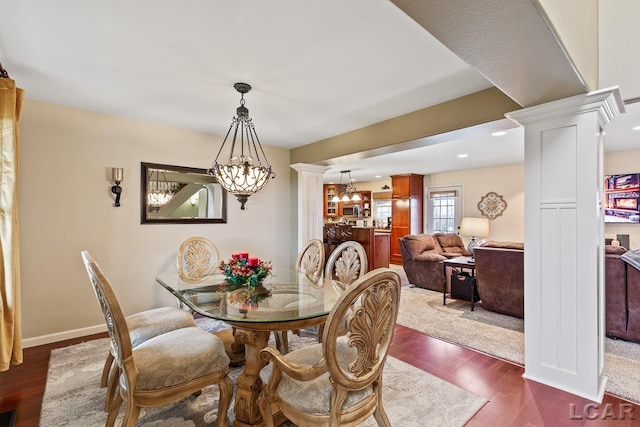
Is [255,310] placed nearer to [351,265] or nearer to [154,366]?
[154,366]

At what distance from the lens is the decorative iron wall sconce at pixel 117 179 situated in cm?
323

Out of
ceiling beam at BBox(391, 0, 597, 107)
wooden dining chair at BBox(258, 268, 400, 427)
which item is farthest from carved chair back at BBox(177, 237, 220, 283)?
ceiling beam at BBox(391, 0, 597, 107)

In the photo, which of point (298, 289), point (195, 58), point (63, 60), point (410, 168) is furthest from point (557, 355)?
point (410, 168)

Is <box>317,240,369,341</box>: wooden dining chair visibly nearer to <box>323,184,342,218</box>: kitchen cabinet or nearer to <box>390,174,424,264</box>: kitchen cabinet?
<box>390,174,424,264</box>: kitchen cabinet

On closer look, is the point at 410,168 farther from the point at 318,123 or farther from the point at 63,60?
the point at 63,60

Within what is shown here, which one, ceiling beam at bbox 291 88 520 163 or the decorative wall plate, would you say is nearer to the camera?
ceiling beam at bbox 291 88 520 163

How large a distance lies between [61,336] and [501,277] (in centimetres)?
502

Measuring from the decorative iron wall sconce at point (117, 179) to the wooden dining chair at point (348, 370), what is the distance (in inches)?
113

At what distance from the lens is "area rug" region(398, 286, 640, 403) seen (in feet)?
7.68

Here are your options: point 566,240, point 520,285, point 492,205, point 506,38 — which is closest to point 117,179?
point 506,38

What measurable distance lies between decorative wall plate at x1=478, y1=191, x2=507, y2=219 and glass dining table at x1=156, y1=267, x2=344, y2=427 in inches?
230

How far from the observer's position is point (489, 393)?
2111mm

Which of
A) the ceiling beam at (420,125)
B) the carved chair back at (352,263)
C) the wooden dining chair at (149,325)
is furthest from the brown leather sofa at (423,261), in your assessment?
the wooden dining chair at (149,325)

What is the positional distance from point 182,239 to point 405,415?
3.13 metres
